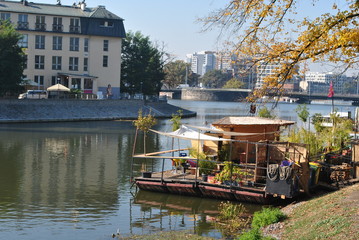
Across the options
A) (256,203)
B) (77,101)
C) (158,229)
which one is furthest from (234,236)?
(77,101)

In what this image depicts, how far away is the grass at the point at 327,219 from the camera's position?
14.5 m

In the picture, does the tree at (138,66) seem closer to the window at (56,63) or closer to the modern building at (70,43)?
the modern building at (70,43)

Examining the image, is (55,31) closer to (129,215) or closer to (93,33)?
(93,33)

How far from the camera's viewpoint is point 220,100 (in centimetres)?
18375

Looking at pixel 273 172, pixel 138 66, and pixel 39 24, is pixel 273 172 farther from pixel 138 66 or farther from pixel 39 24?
pixel 138 66

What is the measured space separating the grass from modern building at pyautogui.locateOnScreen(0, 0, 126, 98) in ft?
192

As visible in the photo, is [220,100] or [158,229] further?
[220,100]

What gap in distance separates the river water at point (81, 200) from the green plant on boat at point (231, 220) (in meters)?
0.35

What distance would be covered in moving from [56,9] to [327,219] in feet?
226

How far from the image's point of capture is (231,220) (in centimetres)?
1916

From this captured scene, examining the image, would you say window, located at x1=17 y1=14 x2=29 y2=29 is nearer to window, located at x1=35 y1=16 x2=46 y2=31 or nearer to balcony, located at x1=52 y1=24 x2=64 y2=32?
window, located at x1=35 y1=16 x2=46 y2=31

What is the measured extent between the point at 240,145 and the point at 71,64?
54.8 metres

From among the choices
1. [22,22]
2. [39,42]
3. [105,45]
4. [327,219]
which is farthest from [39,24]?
[327,219]

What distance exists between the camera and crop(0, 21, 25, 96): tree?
62.7 m
